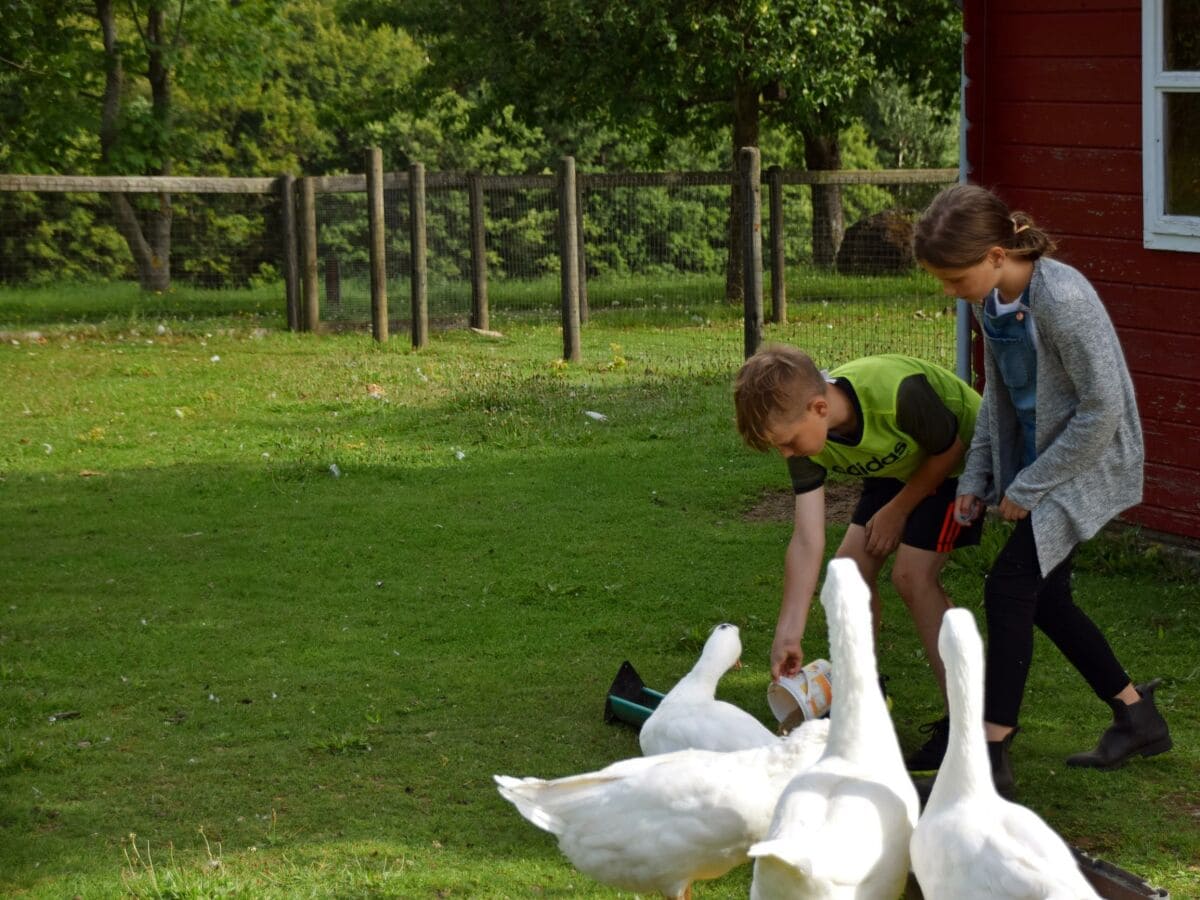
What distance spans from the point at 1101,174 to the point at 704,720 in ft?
14.0

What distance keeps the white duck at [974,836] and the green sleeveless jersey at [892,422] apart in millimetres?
1339

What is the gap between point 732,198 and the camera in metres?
19.0

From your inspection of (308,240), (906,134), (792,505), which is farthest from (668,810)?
(906,134)

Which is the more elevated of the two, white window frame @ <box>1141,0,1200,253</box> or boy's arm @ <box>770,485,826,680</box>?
white window frame @ <box>1141,0,1200,253</box>

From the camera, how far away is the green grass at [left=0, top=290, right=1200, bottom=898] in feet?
14.8

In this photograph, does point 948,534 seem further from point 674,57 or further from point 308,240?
point 674,57

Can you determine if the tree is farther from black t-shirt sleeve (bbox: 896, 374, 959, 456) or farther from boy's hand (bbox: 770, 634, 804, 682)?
boy's hand (bbox: 770, 634, 804, 682)

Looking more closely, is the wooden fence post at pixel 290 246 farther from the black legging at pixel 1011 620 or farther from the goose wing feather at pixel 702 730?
the black legging at pixel 1011 620

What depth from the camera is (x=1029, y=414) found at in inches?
182

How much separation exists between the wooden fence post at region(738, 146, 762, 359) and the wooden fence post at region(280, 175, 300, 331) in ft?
22.3

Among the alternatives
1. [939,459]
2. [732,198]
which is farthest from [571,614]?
[732,198]

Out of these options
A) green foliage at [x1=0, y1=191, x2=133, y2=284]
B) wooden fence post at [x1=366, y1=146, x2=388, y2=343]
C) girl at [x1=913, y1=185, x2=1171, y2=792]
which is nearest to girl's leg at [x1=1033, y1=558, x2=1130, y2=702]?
girl at [x1=913, y1=185, x2=1171, y2=792]

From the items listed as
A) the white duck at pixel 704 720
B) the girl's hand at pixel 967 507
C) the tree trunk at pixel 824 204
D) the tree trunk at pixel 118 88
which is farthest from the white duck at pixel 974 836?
the tree trunk at pixel 118 88

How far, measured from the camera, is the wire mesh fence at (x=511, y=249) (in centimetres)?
1620
